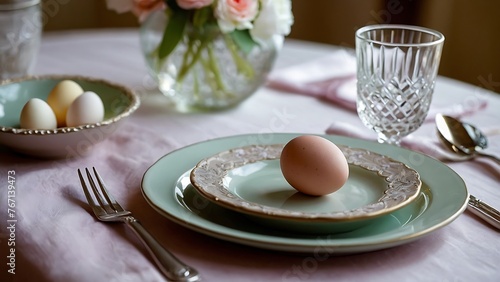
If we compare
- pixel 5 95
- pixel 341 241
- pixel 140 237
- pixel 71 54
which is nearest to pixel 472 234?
pixel 341 241

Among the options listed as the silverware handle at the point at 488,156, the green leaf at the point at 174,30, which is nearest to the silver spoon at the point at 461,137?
Answer: the silverware handle at the point at 488,156

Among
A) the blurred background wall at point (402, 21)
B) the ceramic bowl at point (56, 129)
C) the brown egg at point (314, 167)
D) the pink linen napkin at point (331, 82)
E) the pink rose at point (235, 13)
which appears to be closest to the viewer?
the brown egg at point (314, 167)

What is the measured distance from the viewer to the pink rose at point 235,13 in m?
0.90

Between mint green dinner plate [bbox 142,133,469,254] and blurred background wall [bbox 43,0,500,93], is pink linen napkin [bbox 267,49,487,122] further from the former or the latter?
blurred background wall [bbox 43,0,500,93]

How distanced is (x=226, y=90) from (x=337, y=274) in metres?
0.52

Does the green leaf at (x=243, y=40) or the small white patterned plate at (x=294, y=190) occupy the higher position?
the green leaf at (x=243, y=40)

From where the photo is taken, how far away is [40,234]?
0.62 m

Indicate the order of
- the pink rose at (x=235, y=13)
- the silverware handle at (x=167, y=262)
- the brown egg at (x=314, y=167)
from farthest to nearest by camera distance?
the pink rose at (x=235, y=13) → the brown egg at (x=314, y=167) → the silverware handle at (x=167, y=262)

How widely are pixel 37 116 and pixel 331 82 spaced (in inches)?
20.7

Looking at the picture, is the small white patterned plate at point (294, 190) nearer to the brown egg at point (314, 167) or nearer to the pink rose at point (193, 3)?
the brown egg at point (314, 167)

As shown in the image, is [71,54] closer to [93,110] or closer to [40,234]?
[93,110]

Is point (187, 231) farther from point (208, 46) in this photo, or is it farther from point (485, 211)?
point (208, 46)

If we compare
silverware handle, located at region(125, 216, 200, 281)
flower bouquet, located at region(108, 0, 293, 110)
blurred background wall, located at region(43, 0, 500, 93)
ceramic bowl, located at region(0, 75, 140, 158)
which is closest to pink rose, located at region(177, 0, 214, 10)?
flower bouquet, located at region(108, 0, 293, 110)

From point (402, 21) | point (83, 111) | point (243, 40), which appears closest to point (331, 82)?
point (243, 40)
